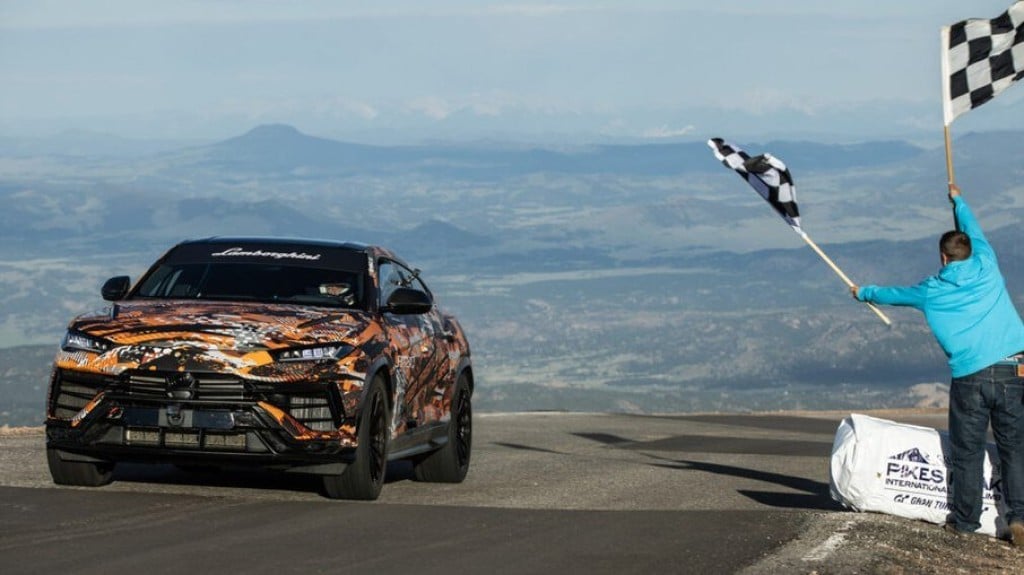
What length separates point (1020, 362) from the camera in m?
10.4

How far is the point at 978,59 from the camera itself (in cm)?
1239

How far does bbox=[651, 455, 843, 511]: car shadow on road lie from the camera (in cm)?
1225

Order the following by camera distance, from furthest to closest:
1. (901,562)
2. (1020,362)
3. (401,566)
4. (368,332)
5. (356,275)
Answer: (356,275) < (368,332) < (1020,362) < (901,562) < (401,566)

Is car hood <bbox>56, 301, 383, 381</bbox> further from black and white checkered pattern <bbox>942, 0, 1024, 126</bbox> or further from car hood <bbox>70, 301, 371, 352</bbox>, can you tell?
black and white checkered pattern <bbox>942, 0, 1024, 126</bbox>

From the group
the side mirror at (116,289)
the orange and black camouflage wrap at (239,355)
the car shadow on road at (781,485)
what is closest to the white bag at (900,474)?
the car shadow on road at (781,485)

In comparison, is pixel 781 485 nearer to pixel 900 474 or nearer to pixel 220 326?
pixel 900 474

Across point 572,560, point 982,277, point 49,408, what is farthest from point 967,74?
point 49,408

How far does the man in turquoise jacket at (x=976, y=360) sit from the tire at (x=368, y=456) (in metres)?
3.08

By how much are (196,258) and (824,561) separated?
16.8ft

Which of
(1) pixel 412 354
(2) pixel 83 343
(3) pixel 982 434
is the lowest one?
(3) pixel 982 434

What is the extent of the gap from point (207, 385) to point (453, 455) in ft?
10.1

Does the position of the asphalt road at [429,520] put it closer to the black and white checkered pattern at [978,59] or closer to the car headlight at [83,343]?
the car headlight at [83,343]

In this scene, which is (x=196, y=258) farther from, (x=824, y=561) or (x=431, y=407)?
(x=824, y=561)

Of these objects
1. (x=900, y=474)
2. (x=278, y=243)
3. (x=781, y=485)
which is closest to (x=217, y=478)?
(x=278, y=243)
